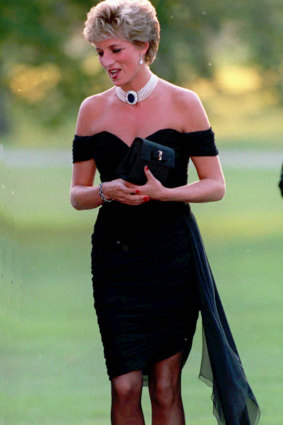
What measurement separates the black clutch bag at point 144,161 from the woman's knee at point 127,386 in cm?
69

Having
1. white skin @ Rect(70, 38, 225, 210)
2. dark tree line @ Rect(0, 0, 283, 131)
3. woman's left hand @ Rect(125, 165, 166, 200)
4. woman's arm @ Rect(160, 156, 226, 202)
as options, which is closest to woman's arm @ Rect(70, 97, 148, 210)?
white skin @ Rect(70, 38, 225, 210)

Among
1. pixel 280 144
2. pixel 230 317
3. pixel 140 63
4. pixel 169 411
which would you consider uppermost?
pixel 280 144

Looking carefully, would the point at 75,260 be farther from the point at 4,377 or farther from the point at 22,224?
the point at 4,377

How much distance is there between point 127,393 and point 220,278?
9010 mm

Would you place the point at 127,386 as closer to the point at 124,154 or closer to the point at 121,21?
the point at 124,154

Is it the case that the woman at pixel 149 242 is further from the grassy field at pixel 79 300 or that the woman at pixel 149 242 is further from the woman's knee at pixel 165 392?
the grassy field at pixel 79 300

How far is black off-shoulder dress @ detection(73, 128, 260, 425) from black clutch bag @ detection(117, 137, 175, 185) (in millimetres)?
84

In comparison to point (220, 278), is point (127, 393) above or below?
below

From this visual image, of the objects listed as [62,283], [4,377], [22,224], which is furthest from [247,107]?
[4,377]

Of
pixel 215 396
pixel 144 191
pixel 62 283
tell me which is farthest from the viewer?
pixel 62 283

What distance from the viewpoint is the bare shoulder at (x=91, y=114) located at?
412 cm

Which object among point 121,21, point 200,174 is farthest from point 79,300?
point 121,21

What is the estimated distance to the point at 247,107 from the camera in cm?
2170

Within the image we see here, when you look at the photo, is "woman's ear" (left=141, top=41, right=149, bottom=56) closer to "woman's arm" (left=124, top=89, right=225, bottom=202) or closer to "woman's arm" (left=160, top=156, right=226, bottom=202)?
"woman's arm" (left=124, top=89, right=225, bottom=202)
